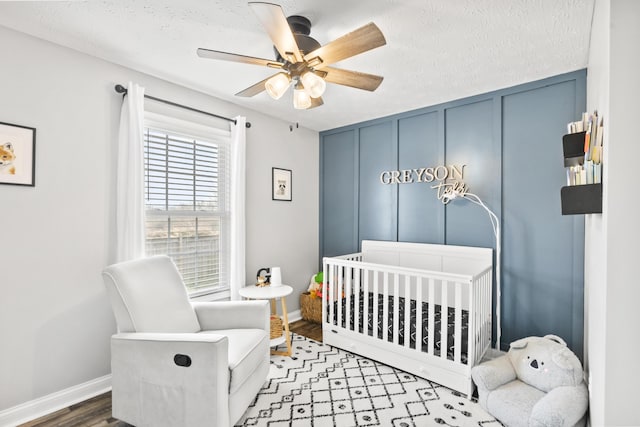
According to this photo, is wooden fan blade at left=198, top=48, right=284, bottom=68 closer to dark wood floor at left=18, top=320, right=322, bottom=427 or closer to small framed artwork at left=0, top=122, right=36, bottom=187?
small framed artwork at left=0, top=122, right=36, bottom=187

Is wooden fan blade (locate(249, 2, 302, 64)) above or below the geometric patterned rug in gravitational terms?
above

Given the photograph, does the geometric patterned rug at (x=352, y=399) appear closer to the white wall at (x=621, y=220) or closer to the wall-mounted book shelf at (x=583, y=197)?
the white wall at (x=621, y=220)

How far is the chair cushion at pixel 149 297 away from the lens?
181 cm

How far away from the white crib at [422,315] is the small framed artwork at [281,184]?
104cm

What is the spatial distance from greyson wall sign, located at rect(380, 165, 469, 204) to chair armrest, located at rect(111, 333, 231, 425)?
2.41 m

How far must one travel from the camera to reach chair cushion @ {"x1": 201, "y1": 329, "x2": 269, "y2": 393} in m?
1.72

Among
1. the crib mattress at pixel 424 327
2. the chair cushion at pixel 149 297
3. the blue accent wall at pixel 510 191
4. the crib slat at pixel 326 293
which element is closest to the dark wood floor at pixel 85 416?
the chair cushion at pixel 149 297

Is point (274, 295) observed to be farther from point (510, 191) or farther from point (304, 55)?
point (510, 191)

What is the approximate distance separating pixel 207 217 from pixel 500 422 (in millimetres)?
2734

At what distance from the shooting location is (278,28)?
141cm

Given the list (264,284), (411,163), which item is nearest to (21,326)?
(264,284)

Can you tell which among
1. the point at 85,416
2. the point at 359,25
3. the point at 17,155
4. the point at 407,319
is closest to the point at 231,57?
the point at 359,25

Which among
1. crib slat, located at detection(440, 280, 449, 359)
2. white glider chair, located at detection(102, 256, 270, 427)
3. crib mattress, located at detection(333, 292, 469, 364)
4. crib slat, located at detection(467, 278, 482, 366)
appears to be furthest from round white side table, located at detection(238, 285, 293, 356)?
crib slat, located at detection(467, 278, 482, 366)

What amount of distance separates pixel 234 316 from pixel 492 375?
5.83ft
